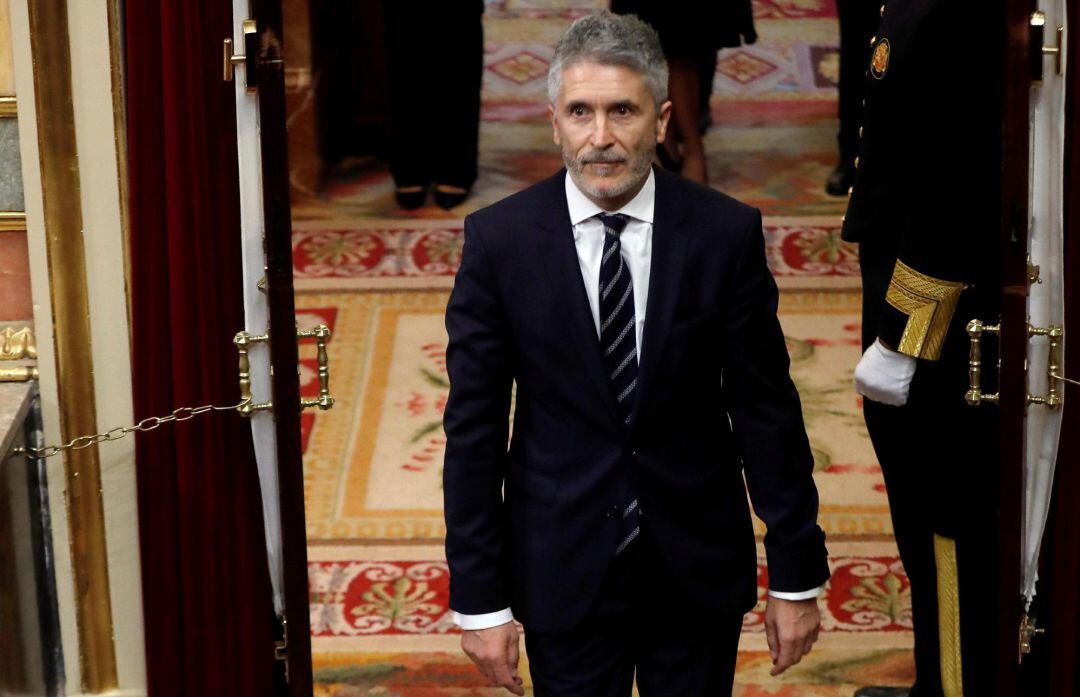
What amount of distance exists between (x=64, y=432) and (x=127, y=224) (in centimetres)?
41

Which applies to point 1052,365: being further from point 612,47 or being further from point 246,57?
point 246,57

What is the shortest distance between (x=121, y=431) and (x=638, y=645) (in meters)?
1.02

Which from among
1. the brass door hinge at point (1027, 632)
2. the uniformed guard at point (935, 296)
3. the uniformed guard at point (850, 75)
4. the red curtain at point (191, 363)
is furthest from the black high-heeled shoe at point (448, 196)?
the brass door hinge at point (1027, 632)

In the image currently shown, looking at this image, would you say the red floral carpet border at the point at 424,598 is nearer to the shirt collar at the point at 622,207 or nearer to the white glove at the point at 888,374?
the white glove at the point at 888,374

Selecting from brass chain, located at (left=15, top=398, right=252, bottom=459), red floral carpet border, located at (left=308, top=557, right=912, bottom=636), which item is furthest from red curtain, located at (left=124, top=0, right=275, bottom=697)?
red floral carpet border, located at (left=308, top=557, right=912, bottom=636)

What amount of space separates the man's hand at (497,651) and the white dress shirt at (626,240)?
1.58 feet

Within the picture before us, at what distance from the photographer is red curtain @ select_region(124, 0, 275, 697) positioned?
2.97 m

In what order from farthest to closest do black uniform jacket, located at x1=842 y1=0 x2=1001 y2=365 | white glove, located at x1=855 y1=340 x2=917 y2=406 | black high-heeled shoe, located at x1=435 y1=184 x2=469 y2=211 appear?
black high-heeled shoe, located at x1=435 y1=184 x2=469 y2=211
white glove, located at x1=855 y1=340 x2=917 y2=406
black uniform jacket, located at x1=842 y1=0 x2=1001 y2=365

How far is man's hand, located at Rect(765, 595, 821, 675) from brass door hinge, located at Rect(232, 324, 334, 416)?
2.59ft

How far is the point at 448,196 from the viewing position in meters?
6.99

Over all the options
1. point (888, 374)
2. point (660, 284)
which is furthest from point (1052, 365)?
point (660, 284)

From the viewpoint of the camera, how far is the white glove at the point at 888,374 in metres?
3.43

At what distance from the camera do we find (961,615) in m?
3.53

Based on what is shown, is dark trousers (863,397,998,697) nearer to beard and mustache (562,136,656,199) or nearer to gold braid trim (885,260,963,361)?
gold braid trim (885,260,963,361)
